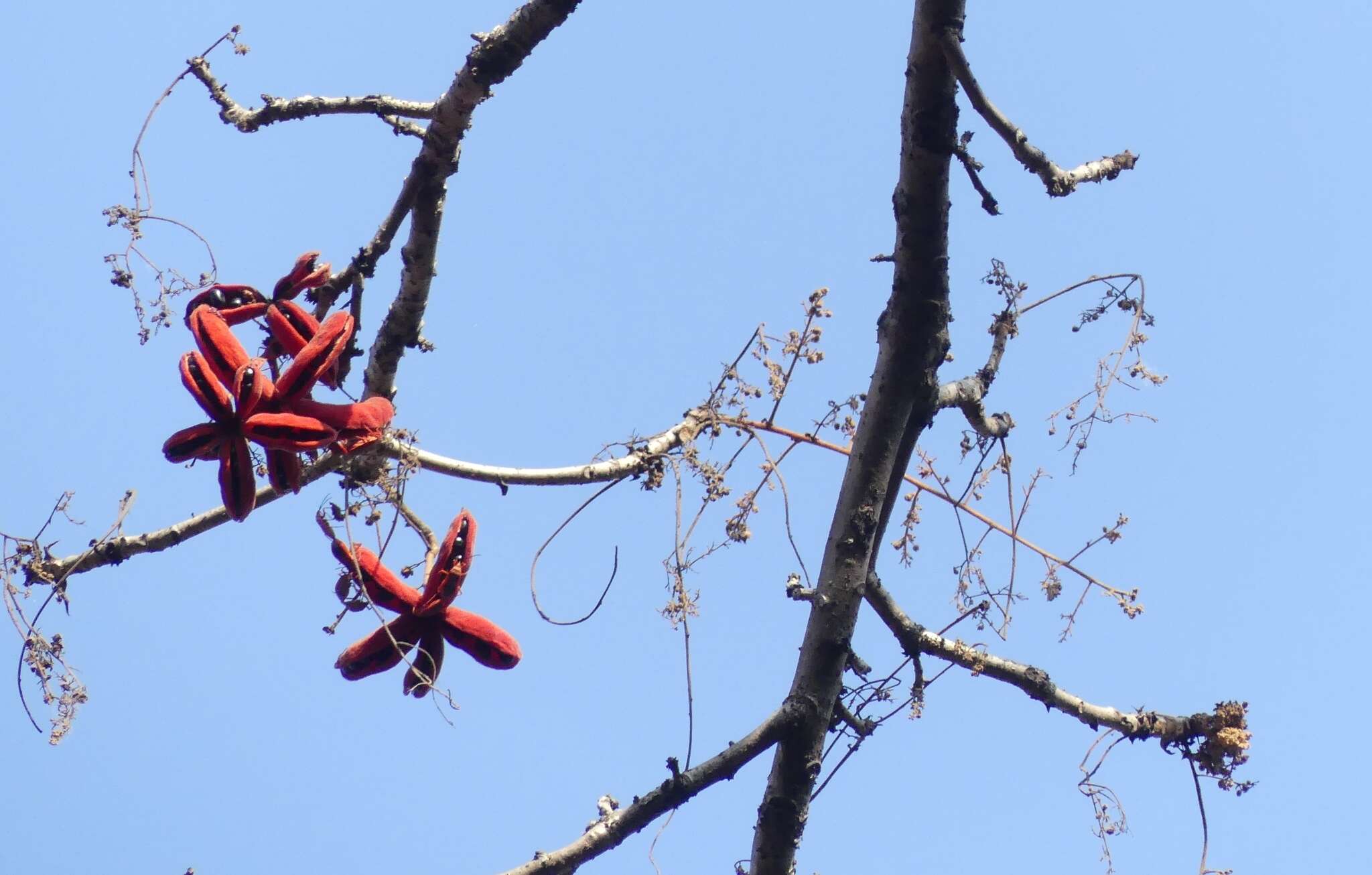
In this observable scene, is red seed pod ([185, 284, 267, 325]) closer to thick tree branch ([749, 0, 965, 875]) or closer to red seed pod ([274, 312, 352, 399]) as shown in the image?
red seed pod ([274, 312, 352, 399])

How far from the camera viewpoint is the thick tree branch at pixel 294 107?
394 cm

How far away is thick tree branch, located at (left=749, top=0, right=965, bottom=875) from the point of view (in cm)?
302

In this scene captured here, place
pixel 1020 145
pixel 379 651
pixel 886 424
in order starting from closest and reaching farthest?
pixel 1020 145 < pixel 886 424 < pixel 379 651

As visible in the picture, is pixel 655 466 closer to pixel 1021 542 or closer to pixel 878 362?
pixel 878 362

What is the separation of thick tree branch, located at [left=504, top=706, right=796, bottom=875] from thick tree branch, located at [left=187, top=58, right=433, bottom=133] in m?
2.48

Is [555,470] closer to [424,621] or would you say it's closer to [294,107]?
[424,621]

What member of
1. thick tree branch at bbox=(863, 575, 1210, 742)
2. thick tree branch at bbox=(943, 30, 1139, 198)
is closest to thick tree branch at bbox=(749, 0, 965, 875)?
thick tree branch at bbox=(943, 30, 1139, 198)

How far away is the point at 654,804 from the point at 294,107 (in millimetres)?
→ 2937

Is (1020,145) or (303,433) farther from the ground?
(1020,145)

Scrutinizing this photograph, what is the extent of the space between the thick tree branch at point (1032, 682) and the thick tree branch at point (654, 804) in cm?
94

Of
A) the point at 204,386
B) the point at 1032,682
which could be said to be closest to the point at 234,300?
the point at 204,386

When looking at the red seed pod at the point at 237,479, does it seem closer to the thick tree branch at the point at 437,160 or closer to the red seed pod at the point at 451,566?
the red seed pod at the point at 451,566

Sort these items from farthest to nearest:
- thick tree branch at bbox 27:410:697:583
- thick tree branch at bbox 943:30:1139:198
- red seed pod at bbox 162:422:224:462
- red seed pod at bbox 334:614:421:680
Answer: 1. thick tree branch at bbox 27:410:697:583
2. red seed pod at bbox 334:614:421:680
3. red seed pod at bbox 162:422:224:462
4. thick tree branch at bbox 943:30:1139:198

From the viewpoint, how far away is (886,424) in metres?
3.33
